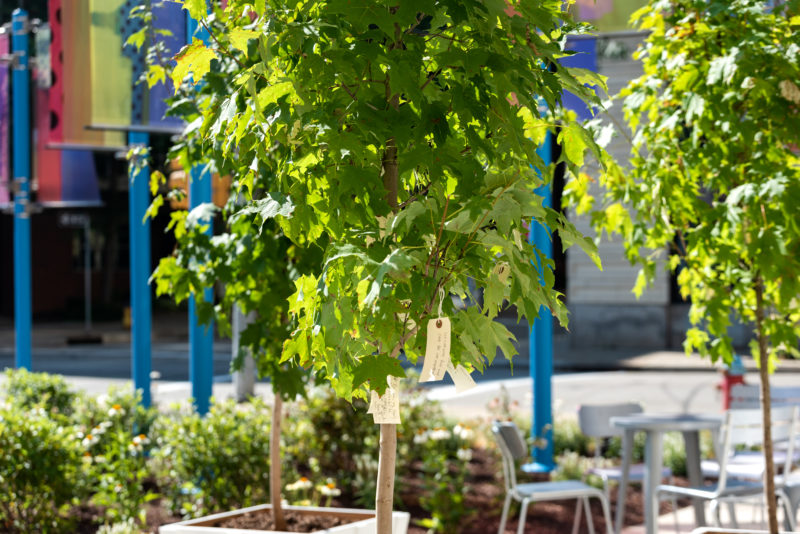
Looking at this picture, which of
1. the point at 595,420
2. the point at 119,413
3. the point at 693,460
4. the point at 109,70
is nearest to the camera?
the point at 693,460

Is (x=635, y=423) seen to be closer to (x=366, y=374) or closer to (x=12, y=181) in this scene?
(x=366, y=374)

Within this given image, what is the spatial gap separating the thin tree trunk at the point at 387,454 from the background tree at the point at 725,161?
4.84ft

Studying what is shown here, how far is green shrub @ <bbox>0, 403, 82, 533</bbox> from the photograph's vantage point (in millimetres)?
5762

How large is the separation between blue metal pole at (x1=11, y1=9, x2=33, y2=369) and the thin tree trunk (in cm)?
849

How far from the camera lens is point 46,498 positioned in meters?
5.87

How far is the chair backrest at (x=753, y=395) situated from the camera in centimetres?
703

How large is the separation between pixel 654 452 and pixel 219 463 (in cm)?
260

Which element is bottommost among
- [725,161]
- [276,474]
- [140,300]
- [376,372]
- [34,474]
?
[34,474]

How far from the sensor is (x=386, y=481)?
9.35ft

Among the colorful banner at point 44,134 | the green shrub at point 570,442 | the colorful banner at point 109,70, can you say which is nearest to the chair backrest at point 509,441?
the green shrub at point 570,442

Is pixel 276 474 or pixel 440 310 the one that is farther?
pixel 276 474

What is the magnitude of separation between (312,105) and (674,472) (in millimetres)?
6671

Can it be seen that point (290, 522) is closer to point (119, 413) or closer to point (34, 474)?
point (34, 474)

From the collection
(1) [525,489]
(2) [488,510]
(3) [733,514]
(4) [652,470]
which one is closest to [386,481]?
(1) [525,489]
